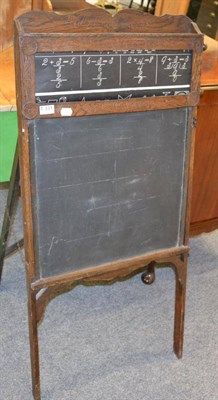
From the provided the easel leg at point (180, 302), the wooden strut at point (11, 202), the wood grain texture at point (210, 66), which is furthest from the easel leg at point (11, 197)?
the wood grain texture at point (210, 66)

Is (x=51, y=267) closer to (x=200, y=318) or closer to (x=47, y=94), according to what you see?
(x=47, y=94)

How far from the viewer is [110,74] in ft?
4.41

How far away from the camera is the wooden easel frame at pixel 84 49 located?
4.02ft

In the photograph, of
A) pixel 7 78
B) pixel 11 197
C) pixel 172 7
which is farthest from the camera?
pixel 172 7

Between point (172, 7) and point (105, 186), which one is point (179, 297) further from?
point (172, 7)

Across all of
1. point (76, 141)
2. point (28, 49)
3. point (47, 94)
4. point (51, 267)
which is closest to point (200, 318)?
point (51, 267)

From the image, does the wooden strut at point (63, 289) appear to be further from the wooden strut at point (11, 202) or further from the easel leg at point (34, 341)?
the wooden strut at point (11, 202)

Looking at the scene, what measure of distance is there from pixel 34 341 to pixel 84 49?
0.91 m

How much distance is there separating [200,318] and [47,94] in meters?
1.22

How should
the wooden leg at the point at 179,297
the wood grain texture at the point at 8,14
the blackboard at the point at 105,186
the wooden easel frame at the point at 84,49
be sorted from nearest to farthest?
1. the wooden easel frame at the point at 84,49
2. the blackboard at the point at 105,186
3. the wooden leg at the point at 179,297
4. the wood grain texture at the point at 8,14

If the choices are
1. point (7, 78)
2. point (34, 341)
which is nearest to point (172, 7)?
point (7, 78)

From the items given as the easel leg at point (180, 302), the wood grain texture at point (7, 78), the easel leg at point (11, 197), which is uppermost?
the wood grain texture at point (7, 78)

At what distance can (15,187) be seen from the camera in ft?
5.98

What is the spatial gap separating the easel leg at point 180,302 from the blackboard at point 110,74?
607 mm
